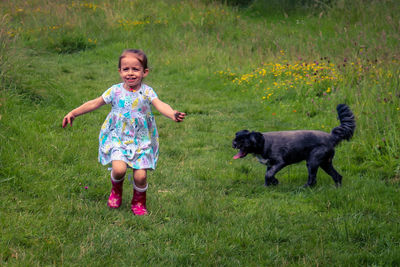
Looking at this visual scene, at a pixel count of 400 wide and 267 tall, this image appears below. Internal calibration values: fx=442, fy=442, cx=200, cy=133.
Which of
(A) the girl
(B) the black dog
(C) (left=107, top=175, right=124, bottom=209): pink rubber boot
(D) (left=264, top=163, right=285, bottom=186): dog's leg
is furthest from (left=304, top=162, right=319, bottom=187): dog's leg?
(C) (left=107, top=175, right=124, bottom=209): pink rubber boot

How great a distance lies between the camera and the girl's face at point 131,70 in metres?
4.13

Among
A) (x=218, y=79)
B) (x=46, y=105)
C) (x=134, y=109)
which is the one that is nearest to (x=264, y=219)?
(x=134, y=109)

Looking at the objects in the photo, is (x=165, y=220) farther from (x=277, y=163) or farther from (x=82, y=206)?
(x=277, y=163)

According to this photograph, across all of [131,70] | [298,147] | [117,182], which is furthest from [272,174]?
[131,70]

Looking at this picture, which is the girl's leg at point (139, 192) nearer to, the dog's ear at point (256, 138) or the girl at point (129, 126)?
the girl at point (129, 126)

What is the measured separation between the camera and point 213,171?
18.6ft

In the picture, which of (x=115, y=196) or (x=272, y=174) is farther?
(x=272, y=174)

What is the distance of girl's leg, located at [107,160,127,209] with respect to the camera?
412 centimetres

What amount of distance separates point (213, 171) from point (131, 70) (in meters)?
2.03

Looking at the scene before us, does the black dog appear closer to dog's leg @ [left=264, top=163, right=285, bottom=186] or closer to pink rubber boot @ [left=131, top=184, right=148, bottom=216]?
dog's leg @ [left=264, top=163, right=285, bottom=186]

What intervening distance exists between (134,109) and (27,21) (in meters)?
14.3

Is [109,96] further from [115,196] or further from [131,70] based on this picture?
[115,196]

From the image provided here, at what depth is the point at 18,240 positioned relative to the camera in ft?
11.4

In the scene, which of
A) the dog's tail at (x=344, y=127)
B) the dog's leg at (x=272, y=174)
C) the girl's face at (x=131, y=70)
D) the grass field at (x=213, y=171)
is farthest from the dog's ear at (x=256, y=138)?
the girl's face at (x=131, y=70)
